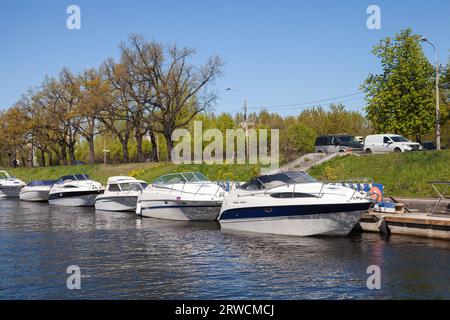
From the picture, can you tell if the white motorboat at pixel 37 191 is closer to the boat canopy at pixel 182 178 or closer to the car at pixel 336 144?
the boat canopy at pixel 182 178

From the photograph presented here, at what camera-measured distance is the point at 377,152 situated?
4256cm

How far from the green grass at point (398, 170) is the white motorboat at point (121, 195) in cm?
1370

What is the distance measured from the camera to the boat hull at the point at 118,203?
3631cm

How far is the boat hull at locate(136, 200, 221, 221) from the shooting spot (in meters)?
28.7

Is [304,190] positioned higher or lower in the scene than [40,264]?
higher

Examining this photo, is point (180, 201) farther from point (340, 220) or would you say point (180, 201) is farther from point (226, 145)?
point (226, 145)

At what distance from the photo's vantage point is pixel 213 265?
1758cm

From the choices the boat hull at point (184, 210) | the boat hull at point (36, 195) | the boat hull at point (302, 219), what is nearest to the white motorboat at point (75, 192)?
the boat hull at point (36, 195)

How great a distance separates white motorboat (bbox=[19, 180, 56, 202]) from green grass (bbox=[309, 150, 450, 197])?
26080mm

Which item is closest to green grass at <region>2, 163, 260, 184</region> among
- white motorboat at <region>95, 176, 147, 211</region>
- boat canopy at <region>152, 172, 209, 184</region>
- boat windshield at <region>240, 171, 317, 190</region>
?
white motorboat at <region>95, 176, 147, 211</region>

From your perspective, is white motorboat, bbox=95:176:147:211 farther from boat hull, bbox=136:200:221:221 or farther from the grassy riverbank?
the grassy riverbank

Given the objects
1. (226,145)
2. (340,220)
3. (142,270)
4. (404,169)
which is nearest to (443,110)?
(404,169)

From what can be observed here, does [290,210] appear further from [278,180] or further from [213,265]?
[213,265]
